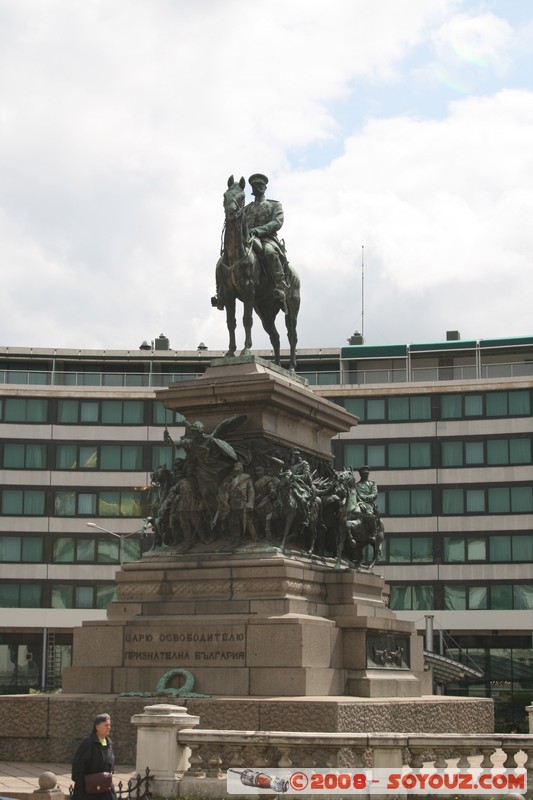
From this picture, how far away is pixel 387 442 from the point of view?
260 feet

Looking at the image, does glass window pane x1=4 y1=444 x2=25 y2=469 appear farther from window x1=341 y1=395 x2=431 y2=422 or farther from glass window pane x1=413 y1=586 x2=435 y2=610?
glass window pane x1=413 y1=586 x2=435 y2=610

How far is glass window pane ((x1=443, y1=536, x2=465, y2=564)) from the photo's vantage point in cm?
7744

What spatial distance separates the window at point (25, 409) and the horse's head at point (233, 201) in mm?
55665

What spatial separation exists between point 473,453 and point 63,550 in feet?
80.8

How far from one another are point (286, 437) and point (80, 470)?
5563cm

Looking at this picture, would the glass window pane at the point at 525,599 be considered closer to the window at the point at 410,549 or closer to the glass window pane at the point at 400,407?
the window at the point at 410,549

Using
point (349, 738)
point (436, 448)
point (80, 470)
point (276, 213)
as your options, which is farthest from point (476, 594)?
point (349, 738)

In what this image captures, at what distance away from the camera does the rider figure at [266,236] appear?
28.5m

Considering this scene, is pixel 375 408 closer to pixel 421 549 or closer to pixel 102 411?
pixel 421 549

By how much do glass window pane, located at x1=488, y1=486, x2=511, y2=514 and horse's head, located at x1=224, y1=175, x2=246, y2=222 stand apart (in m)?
52.1

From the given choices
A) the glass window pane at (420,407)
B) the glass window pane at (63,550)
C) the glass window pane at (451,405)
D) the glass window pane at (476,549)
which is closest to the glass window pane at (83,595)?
the glass window pane at (63,550)

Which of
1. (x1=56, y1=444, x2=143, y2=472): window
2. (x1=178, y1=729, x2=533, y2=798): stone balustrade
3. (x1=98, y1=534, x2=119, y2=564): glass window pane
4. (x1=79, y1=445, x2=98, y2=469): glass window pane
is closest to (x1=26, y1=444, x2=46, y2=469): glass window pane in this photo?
(x1=56, y1=444, x2=143, y2=472): window

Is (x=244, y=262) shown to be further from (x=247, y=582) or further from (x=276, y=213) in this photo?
(x=247, y=582)

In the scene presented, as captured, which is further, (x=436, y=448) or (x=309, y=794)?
(x=436, y=448)
